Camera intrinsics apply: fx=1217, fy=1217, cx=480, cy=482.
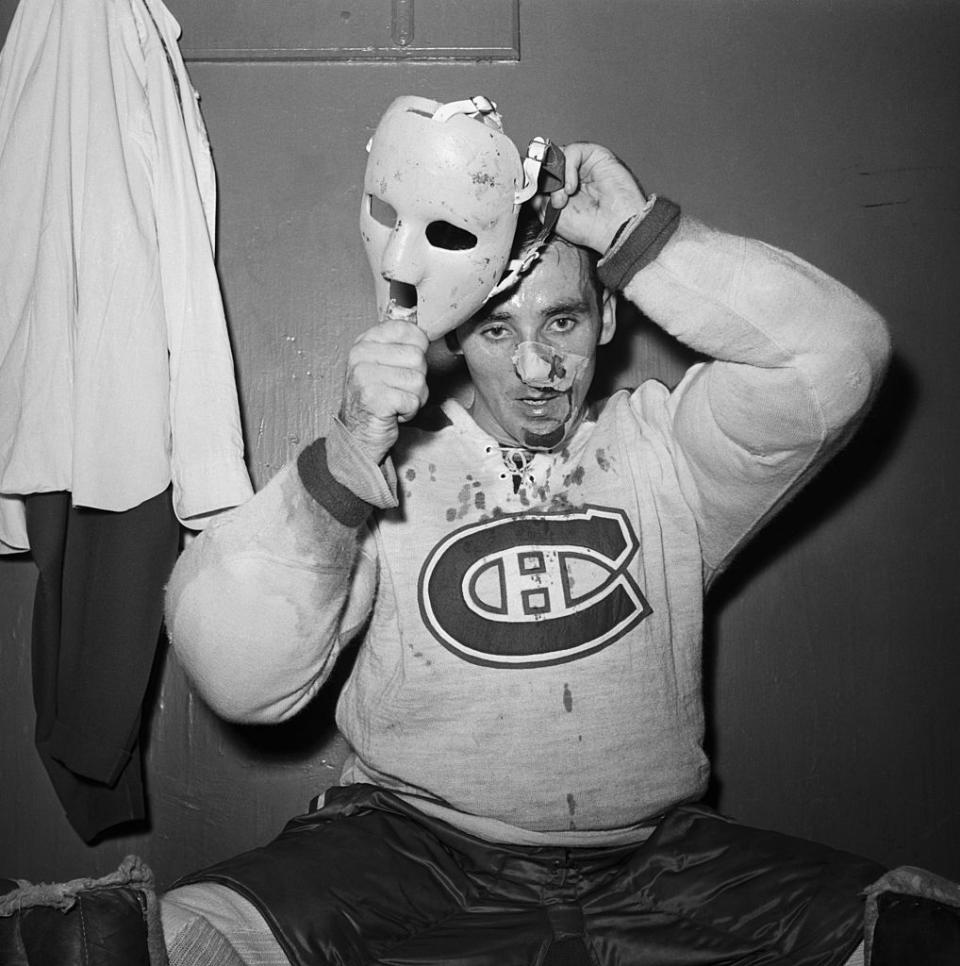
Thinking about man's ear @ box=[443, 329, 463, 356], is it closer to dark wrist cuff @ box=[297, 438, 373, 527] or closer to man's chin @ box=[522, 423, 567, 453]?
man's chin @ box=[522, 423, 567, 453]

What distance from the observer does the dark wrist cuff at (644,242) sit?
1188 millimetres

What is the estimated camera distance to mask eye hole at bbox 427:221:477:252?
3.92 feet

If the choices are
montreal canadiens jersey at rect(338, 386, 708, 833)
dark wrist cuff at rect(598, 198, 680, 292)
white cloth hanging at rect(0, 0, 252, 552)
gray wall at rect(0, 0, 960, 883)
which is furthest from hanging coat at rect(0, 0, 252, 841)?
dark wrist cuff at rect(598, 198, 680, 292)

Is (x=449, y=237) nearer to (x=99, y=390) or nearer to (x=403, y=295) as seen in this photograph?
(x=403, y=295)

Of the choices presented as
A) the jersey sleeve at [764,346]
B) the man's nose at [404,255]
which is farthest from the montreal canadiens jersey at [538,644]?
the man's nose at [404,255]

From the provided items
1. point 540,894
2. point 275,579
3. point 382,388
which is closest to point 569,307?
point 382,388

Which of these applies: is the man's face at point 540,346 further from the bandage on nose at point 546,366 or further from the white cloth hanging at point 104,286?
the white cloth hanging at point 104,286

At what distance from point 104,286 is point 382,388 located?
476mm

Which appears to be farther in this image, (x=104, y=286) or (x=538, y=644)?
(x=104, y=286)

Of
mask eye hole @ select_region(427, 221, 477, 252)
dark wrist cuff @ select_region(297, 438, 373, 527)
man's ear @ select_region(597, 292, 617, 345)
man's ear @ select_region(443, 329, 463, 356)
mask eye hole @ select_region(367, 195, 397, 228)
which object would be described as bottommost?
dark wrist cuff @ select_region(297, 438, 373, 527)

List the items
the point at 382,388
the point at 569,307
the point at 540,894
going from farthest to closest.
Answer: the point at 569,307, the point at 540,894, the point at 382,388

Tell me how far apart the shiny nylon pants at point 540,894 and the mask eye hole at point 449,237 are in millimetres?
564

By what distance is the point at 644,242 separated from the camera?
119 centimetres

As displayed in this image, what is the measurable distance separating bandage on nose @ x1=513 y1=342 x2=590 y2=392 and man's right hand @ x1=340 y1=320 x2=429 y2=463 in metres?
0.19
